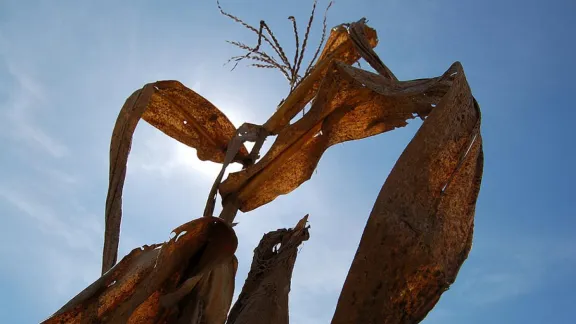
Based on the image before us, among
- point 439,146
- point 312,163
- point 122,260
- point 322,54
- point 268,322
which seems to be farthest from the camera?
point 322,54

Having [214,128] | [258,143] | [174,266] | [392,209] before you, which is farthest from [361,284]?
[214,128]

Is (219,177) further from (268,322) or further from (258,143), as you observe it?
(268,322)

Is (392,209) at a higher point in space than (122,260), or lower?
lower

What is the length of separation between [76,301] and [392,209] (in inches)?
55.3


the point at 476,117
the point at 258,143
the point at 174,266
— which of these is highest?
the point at 258,143

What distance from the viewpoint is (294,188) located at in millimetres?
3047

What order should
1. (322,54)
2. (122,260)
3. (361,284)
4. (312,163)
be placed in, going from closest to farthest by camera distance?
(361,284)
(122,260)
(312,163)
(322,54)

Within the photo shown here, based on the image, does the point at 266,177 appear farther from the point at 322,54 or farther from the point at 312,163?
the point at 322,54

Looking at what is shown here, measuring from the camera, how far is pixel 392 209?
1.66 meters

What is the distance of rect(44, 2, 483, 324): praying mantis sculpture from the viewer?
1.64 meters

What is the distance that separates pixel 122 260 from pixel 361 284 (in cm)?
129

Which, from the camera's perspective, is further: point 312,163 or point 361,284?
point 312,163

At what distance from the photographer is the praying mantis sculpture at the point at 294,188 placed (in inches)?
64.4

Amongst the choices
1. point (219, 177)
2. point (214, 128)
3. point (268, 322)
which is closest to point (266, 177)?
point (219, 177)
